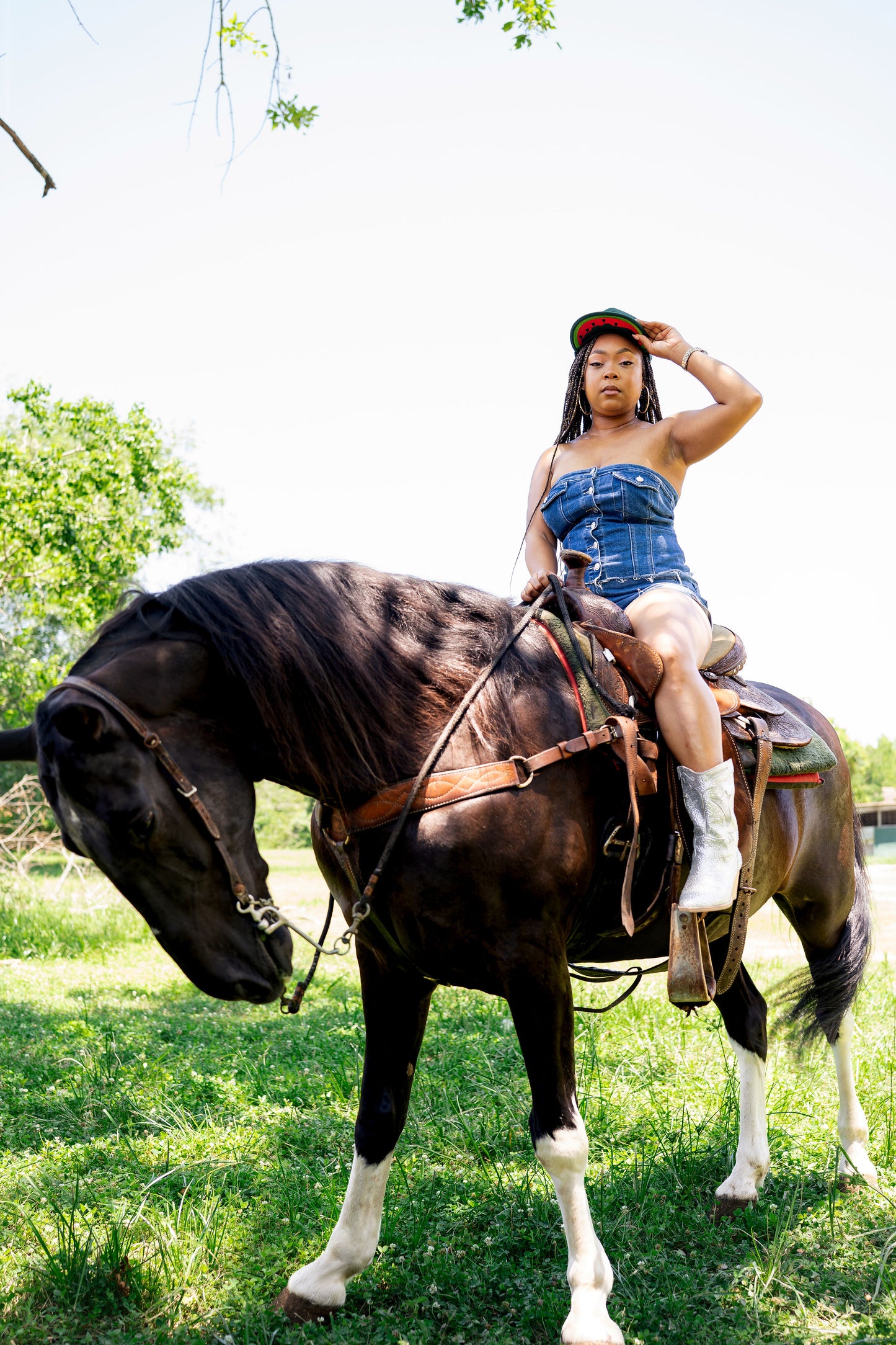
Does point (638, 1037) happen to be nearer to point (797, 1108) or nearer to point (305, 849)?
point (797, 1108)

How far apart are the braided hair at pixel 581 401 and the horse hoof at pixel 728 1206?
2697 millimetres

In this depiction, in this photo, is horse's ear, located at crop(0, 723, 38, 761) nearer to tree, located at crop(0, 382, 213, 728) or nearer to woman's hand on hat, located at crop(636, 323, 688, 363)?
woman's hand on hat, located at crop(636, 323, 688, 363)

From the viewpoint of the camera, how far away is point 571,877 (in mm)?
2379

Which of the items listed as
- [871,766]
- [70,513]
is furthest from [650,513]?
[871,766]

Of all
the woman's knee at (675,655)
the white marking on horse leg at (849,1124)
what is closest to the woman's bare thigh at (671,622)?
the woman's knee at (675,655)

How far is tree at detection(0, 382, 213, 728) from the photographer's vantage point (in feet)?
42.2

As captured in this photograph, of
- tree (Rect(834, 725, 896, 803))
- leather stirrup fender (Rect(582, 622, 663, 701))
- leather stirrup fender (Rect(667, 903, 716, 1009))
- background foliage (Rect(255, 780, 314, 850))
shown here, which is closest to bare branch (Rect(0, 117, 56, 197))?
leather stirrup fender (Rect(582, 622, 663, 701))

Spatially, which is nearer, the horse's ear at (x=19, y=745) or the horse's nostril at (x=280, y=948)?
the horse's ear at (x=19, y=745)

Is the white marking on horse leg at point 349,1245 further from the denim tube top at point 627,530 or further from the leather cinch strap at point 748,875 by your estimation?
the denim tube top at point 627,530

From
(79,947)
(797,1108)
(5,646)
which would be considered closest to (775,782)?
(797,1108)

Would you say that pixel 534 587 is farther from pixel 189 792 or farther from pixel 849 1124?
pixel 849 1124

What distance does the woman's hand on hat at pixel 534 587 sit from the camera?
274 centimetres

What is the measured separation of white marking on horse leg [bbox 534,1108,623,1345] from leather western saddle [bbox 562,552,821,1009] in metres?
0.51

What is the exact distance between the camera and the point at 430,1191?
10.9 feet
